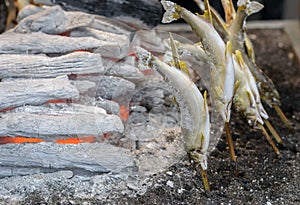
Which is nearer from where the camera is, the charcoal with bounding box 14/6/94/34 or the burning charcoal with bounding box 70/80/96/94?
the burning charcoal with bounding box 70/80/96/94

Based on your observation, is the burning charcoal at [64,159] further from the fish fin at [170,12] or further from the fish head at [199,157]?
the fish fin at [170,12]

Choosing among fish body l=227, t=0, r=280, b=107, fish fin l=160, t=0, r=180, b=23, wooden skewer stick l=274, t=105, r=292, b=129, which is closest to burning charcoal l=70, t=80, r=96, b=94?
fish fin l=160, t=0, r=180, b=23

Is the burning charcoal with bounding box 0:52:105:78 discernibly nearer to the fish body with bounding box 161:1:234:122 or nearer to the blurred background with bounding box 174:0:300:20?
the fish body with bounding box 161:1:234:122

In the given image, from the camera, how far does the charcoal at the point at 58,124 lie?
3.91ft

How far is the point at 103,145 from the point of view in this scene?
4.08ft

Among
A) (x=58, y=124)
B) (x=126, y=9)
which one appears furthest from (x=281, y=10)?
(x=58, y=124)

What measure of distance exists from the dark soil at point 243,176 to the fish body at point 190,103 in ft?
0.26

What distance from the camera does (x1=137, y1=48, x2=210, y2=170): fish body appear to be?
115cm

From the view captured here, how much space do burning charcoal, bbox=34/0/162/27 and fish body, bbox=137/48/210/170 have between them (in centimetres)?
30

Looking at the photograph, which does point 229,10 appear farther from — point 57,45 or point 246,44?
point 57,45

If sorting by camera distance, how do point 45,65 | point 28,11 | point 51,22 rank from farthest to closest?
point 28,11
point 51,22
point 45,65

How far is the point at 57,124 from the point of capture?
121 centimetres

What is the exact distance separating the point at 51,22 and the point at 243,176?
594 mm

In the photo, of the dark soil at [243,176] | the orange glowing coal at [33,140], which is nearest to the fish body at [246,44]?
the dark soil at [243,176]
